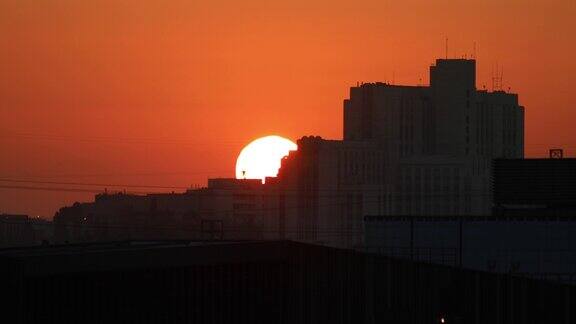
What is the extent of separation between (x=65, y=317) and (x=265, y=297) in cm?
621

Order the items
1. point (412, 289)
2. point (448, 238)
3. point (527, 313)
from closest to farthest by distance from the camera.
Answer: point (527, 313) < point (412, 289) < point (448, 238)

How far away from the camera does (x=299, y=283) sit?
165ft

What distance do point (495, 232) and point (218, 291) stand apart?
2909cm

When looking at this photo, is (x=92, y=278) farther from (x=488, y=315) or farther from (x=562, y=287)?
(x=562, y=287)

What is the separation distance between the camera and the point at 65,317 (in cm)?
4841

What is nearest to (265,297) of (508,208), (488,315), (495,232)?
(488,315)

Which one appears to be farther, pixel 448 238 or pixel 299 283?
pixel 448 238

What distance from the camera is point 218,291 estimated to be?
165 feet

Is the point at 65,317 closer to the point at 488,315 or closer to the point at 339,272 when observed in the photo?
the point at 339,272

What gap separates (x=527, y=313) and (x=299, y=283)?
2127 cm

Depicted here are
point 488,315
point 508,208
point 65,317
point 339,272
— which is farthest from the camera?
point 508,208

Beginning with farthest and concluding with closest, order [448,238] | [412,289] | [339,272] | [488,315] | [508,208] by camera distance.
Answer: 1. [508,208]
2. [448,238]
3. [339,272]
4. [412,289]
5. [488,315]

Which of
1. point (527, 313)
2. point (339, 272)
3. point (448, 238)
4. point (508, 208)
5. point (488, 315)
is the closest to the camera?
point (527, 313)

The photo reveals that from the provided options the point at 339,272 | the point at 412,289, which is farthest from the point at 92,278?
the point at 412,289
